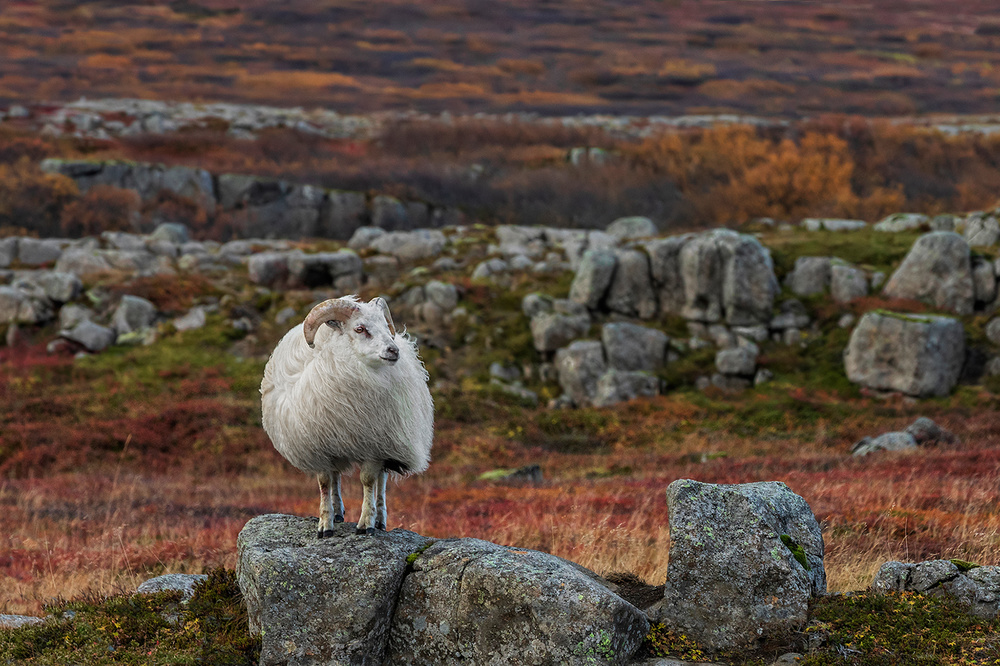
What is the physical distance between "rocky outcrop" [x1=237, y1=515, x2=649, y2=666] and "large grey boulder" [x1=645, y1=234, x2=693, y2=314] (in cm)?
2577

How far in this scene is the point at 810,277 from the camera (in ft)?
101

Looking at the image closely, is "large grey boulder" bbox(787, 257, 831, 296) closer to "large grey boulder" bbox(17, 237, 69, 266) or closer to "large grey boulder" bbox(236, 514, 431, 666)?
"large grey boulder" bbox(236, 514, 431, 666)

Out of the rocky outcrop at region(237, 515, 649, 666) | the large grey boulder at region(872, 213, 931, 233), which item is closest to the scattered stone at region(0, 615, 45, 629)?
the rocky outcrop at region(237, 515, 649, 666)

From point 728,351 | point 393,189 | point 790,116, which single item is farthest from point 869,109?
point 728,351

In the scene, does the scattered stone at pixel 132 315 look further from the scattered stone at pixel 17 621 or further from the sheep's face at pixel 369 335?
the sheep's face at pixel 369 335

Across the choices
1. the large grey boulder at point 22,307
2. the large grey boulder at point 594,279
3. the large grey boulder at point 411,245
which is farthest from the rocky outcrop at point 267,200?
the large grey boulder at point 594,279

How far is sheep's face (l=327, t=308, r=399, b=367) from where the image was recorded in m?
6.36

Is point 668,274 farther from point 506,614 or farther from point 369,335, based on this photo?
point 506,614

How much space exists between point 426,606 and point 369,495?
119cm

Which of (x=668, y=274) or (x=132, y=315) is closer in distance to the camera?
(x=668, y=274)

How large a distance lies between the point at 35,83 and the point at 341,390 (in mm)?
83864

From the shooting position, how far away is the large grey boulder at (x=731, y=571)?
6191 millimetres

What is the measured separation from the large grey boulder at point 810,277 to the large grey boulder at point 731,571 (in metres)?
26.2

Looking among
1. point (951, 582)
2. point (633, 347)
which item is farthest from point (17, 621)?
point (633, 347)
